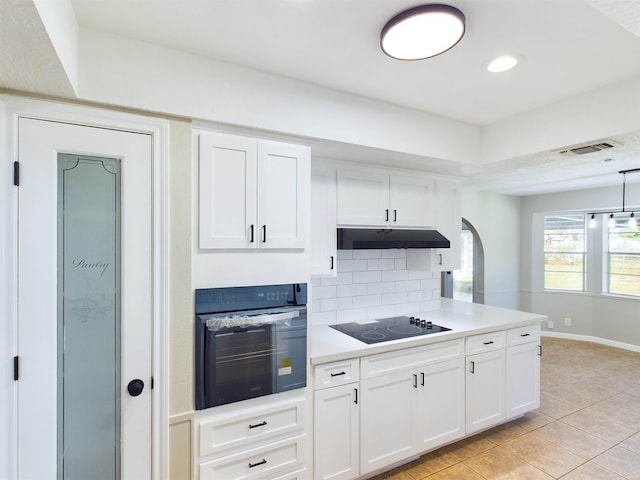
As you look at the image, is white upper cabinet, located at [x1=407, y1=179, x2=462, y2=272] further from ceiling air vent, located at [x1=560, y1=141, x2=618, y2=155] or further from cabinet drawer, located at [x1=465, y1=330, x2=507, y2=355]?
ceiling air vent, located at [x1=560, y1=141, x2=618, y2=155]

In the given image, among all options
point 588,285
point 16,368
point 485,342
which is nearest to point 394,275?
point 485,342

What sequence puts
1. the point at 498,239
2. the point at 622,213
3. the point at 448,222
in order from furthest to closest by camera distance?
the point at 498,239 < the point at 622,213 < the point at 448,222

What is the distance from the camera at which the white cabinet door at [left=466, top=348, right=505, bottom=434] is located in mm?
2613

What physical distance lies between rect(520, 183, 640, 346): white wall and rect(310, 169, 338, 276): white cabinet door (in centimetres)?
468

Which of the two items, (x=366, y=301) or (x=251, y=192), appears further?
(x=366, y=301)

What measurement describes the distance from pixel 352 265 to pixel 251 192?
4.43 feet

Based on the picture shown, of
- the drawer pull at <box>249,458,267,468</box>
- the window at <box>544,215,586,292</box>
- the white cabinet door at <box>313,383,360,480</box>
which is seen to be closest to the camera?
the drawer pull at <box>249,458,267,468</box>

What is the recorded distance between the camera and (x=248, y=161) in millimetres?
1854

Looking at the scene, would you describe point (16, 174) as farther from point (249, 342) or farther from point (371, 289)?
point (371, 289)

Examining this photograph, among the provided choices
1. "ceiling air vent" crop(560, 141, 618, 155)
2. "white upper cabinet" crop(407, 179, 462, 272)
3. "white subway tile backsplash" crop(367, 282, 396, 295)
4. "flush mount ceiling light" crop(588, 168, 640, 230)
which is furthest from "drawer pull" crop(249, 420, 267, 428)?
"flush mount ceiling light" crop(588, 168, 640, 230)

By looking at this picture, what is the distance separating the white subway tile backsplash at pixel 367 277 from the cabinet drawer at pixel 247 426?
48.9 inches

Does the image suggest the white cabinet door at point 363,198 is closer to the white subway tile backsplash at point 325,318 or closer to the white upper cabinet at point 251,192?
the white upper cabinet at point 251,192

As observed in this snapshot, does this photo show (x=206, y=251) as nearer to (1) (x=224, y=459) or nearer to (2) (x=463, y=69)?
(1) (x=224, y=459)

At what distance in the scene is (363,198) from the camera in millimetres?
2670
